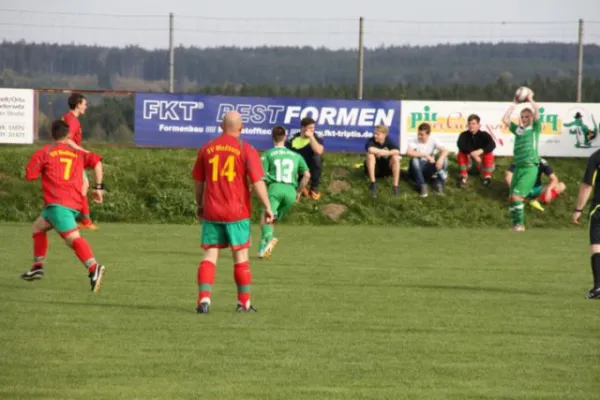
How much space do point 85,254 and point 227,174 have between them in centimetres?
251

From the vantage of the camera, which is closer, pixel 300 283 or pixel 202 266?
pixel 202 266

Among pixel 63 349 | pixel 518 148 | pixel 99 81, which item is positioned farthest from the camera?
pixel 99 81

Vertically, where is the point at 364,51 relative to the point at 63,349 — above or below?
above

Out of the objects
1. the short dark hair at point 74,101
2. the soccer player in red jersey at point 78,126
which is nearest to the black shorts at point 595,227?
the soccer player in red jersey at point 78,126

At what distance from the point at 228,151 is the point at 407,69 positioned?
130ft

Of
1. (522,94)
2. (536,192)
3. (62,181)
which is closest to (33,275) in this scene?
(62,181)

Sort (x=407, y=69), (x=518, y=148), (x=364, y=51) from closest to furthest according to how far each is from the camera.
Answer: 1. (x=518, y=148)
2. (x=364, y=51)
3. (x=407, y=69)

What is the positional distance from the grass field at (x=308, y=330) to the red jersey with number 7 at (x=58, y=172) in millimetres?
932

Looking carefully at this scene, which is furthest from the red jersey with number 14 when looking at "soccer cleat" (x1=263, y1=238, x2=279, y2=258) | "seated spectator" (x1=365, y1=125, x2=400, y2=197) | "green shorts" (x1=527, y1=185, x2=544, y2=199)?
"green shorts" (x1=527, y1=185, x2=544, y2=199)

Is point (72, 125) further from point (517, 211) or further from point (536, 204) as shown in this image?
point (536, 204)

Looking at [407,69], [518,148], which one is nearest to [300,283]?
[518,148]

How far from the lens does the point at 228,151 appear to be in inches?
463

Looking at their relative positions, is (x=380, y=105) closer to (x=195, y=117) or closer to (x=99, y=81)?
(x=195, y=117)

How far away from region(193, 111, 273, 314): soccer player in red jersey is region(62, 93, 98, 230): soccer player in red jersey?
3001 mm
